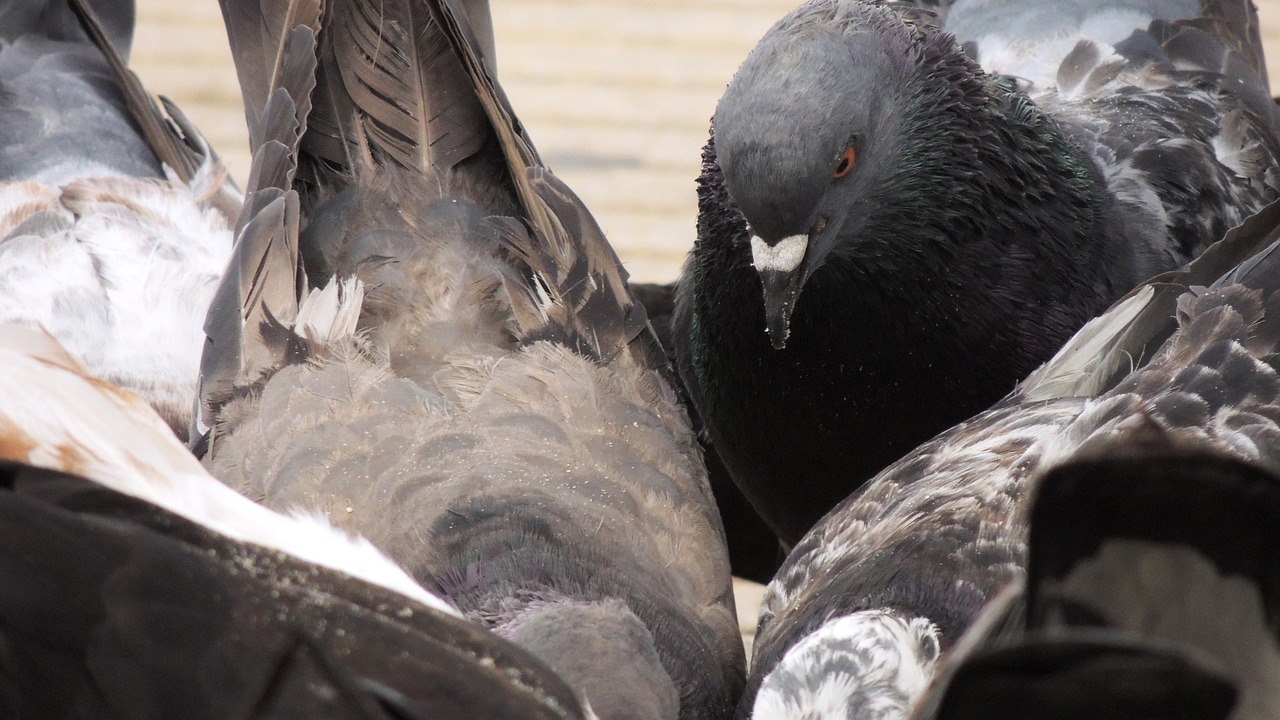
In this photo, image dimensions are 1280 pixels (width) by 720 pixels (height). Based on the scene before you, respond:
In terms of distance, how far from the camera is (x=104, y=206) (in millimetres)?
3559

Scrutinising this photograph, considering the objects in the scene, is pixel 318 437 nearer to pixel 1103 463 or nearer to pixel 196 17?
pixel 1103 463

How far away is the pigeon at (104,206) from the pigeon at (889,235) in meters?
1.17

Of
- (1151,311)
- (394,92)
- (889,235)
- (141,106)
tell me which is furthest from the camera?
(141,106)

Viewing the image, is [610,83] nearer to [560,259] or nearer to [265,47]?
[265,47]

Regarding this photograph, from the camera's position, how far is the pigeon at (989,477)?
2.05 metres

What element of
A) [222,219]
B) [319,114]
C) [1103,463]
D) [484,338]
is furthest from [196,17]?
[1103,463]

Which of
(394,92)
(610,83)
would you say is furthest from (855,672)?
(610,83)

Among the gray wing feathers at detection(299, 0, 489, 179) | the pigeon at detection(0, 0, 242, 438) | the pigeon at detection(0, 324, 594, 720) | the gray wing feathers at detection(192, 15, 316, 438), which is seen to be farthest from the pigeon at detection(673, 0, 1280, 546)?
the pigeon at detection(0, 0, 242, 438)

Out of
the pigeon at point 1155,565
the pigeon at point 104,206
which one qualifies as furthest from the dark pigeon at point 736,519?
the pigeon at point 1155,565

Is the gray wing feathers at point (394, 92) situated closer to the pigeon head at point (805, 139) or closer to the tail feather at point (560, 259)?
the tail feather at point (560, 259)

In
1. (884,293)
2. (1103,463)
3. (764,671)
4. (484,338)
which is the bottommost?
(764,671)

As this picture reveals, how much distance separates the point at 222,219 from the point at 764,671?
6.71ft

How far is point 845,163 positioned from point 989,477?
2.01 ft

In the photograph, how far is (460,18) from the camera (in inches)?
123
